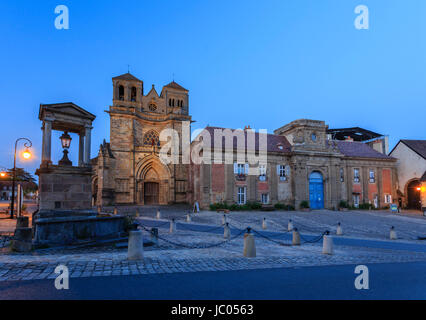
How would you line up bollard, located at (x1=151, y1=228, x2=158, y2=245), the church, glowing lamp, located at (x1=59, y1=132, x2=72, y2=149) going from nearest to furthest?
bollard, located at (x1=151, y1=228, x2=158, y2=245) < glowing lamp, located at (x1=59, y1=132, x2=72, y2=149) < the church

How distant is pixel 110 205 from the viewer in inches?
1129

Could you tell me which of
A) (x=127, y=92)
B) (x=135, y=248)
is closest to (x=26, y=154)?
(x=135, y=248)

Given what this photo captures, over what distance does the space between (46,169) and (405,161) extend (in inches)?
1548

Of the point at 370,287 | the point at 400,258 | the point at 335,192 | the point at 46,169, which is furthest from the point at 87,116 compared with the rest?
the point at 335,192

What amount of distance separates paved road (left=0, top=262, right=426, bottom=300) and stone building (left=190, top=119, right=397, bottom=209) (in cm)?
2116

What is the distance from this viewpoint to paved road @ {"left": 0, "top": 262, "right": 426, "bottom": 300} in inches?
169

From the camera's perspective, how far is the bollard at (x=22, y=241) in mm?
7453

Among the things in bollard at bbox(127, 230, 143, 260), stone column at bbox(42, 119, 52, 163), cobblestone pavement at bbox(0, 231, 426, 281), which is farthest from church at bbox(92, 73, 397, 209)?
bollard at bbox(127, 230, 143, 260)

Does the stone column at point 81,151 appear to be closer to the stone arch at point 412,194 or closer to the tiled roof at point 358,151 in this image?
the tiled roof at point 358,151

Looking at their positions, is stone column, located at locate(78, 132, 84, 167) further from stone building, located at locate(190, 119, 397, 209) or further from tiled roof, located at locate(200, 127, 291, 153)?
tiled roof, located at locate(200, 127, 291, 153)

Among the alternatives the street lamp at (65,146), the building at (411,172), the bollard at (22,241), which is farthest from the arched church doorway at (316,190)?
the bollard at (22,241)

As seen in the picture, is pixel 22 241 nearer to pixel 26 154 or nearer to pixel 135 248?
pixel 135 248

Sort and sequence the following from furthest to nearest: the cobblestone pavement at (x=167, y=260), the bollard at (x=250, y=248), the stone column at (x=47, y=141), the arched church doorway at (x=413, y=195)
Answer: the arched church doorway at (x=413, y=195) < the stone column at (x=47, y=141) < the bollard at (x=250, y=248) < the cobblestone pavement at (x=167, y=260)
